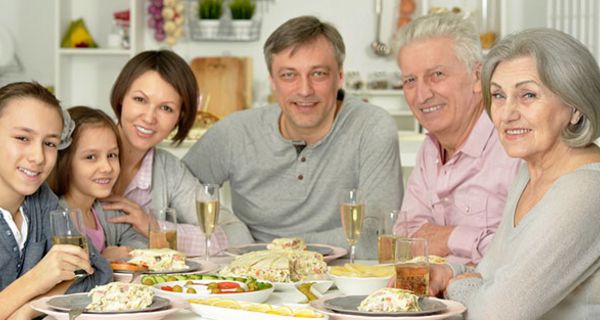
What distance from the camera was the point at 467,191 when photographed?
9.70 ft

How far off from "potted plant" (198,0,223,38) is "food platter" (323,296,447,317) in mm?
4515

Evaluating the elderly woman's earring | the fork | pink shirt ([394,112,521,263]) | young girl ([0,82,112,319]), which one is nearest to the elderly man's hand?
pink shirt ([394,112,521,263])

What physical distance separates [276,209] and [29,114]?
4.14 ft

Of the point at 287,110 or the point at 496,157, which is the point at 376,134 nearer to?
the point at 287,110

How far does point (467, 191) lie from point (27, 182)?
1.29 metres

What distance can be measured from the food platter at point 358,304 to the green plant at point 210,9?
14.8ft

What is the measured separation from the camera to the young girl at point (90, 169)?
9.42ft

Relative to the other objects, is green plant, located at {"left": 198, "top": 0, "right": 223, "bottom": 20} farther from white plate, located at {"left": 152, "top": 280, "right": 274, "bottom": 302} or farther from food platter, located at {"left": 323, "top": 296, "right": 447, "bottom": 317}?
food platter, located at {"left": 323, "top": 296, "right": 447, "bottom": 317}

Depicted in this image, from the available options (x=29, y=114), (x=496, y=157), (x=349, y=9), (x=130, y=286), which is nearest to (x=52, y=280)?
(x=130, y=286)

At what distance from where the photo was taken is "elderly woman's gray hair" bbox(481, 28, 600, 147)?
1.97 metres

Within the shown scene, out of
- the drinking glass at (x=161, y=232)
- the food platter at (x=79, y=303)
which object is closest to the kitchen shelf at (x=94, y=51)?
the drinking glass at (x=161, y=232)

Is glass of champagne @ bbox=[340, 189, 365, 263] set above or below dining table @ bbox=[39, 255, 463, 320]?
above

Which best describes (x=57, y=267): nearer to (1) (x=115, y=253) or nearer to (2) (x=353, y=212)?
(1) (x=115, y=253)

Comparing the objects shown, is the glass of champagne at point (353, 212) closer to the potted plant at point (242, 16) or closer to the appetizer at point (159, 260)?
the appetizer at point (159, 260)
